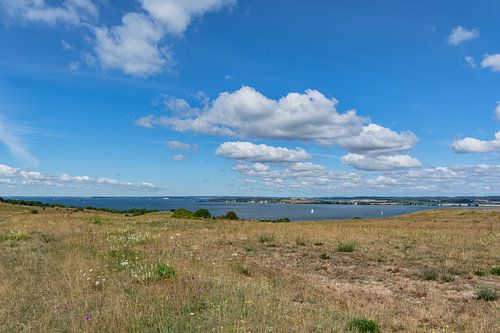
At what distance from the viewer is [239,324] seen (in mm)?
6094

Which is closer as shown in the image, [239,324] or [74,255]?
[239,324]

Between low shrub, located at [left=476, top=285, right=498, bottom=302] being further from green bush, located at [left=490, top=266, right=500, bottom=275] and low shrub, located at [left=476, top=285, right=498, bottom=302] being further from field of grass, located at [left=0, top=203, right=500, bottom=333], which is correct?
green bush, located at [left=490, top=266, right=500, bottom=275]

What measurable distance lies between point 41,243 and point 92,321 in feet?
45.1

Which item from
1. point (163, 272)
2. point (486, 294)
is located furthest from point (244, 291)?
point (486, 294)

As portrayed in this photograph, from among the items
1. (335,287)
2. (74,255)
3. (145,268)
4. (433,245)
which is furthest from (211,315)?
(433,245)

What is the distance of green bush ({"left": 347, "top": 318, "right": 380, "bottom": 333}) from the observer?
21.7ft

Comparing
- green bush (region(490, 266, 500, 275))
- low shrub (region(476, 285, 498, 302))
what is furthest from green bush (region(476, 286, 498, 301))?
green bush (region(490, 266, 500, 275))

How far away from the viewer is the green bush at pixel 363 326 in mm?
6625

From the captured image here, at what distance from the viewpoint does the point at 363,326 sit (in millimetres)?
6684

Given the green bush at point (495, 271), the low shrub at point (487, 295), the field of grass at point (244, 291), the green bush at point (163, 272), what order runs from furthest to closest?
the green bush at point (495, 271) < the low shrub at point (487, 295) < the green bush at point (163, 272) < the field of grass at point (244, 291)

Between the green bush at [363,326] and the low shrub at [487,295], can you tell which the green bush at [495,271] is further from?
the green bush at [363,326]

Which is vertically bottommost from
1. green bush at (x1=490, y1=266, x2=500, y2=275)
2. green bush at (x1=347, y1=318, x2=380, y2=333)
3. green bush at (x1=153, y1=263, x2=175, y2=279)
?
green bush at (x1=490, y1=266, x2=500, y2=275)

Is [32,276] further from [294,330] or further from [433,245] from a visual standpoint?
[433,245]

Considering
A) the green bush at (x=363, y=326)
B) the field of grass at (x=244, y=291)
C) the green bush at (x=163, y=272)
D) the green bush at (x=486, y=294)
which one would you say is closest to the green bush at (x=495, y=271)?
the field of grass at (x=244, y=291)
